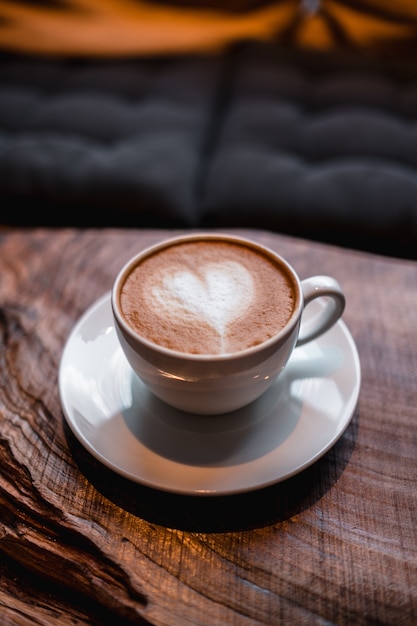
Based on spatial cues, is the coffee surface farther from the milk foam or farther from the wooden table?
the wooden table

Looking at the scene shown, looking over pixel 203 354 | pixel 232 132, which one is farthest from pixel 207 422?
pixel 232 132

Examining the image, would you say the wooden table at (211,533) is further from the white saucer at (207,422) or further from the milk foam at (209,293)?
the milk foam at (209,293)

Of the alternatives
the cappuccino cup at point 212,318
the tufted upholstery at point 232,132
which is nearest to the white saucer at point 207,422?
the cappuccino cup at point 212,318

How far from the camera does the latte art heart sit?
1.65 feet

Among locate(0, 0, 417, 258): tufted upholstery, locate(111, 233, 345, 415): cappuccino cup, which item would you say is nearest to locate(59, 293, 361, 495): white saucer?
locate(111, 233, 345, 415): cappuccino cup

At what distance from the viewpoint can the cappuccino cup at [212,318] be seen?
0.46 metres

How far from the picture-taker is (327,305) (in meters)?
0.55

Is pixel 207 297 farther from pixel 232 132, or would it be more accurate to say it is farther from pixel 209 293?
pixel 232 132

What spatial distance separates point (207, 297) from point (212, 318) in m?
0.03

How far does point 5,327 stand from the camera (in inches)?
25.3

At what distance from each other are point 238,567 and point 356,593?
0.29ft

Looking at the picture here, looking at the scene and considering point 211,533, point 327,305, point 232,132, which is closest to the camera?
point 211,533

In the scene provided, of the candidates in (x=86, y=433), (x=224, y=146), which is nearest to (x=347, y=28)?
(x=224, y=146)

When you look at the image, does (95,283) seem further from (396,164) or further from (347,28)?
(347,28)
